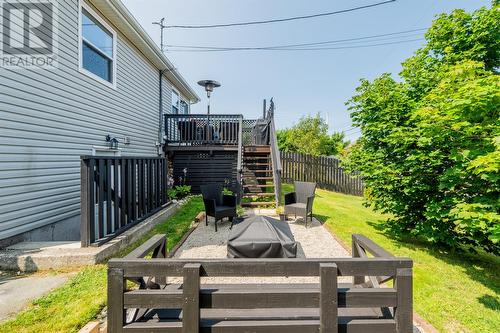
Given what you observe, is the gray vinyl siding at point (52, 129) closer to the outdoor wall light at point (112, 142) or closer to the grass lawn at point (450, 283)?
the outdoor wall light at point (112, 142)

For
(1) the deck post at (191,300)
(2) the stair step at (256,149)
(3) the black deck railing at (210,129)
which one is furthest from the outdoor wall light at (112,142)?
(1) the deck post at (191,300)

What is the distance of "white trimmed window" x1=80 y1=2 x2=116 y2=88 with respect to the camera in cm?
563

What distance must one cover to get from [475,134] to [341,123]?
133 ft

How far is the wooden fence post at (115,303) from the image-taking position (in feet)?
5.42

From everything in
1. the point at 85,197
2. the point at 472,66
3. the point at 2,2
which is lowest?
the point at 85,197

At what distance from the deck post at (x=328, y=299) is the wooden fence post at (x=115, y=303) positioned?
55.8 inches

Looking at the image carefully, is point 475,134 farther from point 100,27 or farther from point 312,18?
point 312,18

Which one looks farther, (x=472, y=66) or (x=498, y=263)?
(x=498, y=263)

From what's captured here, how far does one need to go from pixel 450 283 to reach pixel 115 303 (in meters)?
4.54

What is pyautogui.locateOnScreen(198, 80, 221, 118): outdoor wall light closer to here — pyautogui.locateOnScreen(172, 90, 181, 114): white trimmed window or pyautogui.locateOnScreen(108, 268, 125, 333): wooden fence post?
pyautogui.locateOnScreen(172, 90, 181, 114): white trimmed window

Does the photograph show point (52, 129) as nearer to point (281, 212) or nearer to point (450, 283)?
point (281, 212)

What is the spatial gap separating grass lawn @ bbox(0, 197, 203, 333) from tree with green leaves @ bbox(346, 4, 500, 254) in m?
5.15

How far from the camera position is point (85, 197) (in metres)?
3.64

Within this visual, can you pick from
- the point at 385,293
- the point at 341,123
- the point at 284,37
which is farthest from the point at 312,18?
the point at 341,123
